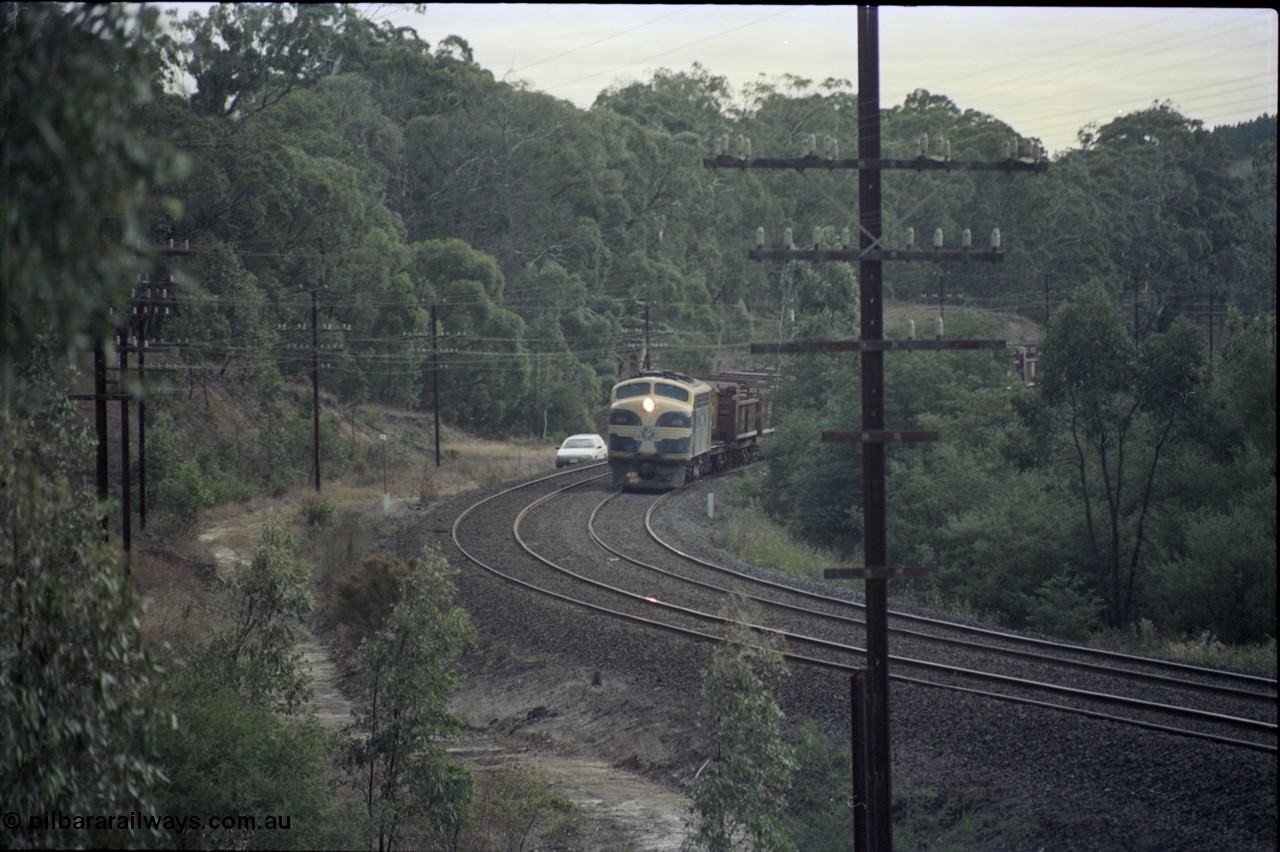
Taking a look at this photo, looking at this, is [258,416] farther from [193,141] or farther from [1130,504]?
[1130,504]

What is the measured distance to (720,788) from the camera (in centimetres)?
943

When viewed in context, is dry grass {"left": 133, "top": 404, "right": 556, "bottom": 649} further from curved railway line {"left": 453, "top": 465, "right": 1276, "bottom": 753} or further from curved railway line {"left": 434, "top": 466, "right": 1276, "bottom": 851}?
curved railway line {"left": 453, "top": 465, "right": 1276, "bottom": 753}

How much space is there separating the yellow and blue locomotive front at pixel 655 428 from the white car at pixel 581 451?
8.00 metres

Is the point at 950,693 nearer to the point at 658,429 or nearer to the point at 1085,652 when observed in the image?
the point at 1085,652

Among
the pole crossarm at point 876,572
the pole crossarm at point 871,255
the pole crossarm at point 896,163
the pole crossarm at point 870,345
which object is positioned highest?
Answer: the pole crossarm at point 896,163

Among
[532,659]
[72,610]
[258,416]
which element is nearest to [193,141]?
[258,416]

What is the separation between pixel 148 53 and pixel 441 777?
708cm

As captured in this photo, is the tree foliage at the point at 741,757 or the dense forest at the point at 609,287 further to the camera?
the tree foliage at the point at 741,757

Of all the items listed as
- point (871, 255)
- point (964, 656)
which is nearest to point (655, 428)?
point (964, 656)

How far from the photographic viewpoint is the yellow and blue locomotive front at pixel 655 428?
31578 mm

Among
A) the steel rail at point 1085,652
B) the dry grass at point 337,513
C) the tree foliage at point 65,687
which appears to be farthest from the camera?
the dry grass at point 337,513

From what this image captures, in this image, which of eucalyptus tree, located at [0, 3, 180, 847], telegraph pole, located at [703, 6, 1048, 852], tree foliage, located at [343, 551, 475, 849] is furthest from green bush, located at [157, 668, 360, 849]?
telegraph pole, located at [703, 6, 1048, 852]

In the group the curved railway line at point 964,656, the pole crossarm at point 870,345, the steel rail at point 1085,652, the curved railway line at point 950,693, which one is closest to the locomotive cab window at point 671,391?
the curved railway line at point 950,693

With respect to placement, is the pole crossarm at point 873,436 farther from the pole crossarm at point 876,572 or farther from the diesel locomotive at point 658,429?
the diesel locomotive at point 658,429
